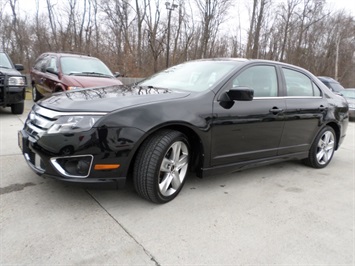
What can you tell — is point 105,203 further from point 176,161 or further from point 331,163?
point 331,163

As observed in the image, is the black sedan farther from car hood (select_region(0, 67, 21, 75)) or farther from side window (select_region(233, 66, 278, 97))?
car hood (select_region(0, 67, 21, 75))

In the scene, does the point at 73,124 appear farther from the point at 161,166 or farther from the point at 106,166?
the point at 161,166

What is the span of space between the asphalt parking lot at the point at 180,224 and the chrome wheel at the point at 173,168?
17cm

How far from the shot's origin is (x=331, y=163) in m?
4.98

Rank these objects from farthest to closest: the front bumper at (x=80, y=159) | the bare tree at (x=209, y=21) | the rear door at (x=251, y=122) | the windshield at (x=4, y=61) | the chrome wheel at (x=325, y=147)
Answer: the bare tree at (x=209, y=21) → the windshield at (x=4, y=61) → the chrome wheel at (x=325, y=147) → the rear door at (x=251, y=122) → the front bumper at (x=80, y=159)

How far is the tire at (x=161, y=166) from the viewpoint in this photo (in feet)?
8.54

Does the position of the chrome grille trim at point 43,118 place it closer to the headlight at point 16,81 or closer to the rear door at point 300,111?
the rear door at point 300,111

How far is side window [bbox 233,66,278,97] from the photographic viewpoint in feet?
11.0

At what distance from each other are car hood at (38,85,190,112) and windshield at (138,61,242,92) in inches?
12.4

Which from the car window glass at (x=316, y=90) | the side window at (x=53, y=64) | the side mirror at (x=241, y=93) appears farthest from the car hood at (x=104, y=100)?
the side window at (x=53, y=64)

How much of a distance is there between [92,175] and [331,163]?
4.22m

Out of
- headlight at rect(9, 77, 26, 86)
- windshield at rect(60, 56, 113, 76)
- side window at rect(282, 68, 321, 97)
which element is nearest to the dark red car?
windshield at rect(60, 56, 113, 76)

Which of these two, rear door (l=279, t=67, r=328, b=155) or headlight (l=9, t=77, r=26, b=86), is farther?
headlight (l=9, t=77, r=26, b=86)

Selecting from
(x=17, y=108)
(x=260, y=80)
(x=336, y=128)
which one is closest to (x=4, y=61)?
(x=17, y=108)
